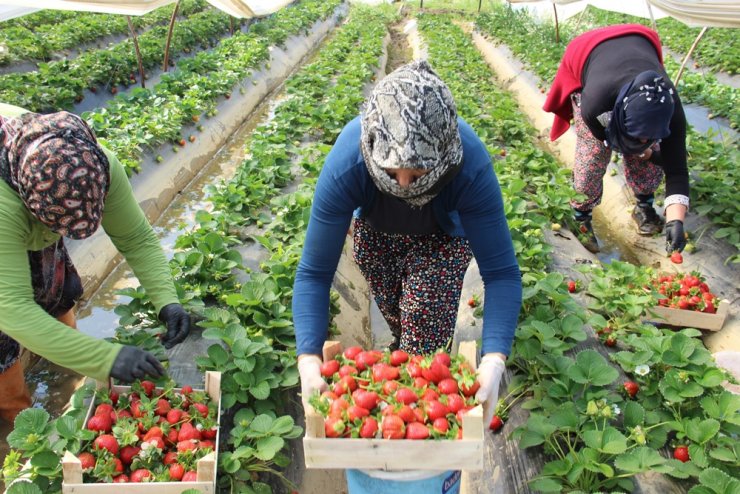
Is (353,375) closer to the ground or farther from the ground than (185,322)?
farther from the ground

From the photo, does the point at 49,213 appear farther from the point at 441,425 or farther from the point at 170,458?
the point at 441,425

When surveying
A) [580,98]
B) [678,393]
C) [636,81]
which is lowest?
[678,393]

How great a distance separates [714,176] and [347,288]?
3.21 metres

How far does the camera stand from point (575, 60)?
3.71 m

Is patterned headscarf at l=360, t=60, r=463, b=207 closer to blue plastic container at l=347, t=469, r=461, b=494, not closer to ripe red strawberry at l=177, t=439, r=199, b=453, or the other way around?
blue plastic container at l=347, t=469, r=461, b=494

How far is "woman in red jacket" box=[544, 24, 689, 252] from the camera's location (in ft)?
9.91

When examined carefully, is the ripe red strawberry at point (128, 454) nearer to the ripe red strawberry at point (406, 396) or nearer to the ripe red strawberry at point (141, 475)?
the ripe red strawberry at point (141, 475)

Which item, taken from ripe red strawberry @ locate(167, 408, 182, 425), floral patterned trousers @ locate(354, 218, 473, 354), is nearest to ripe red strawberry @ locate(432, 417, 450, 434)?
floral patterned trousers @ locate(354, 218, 473, 354)

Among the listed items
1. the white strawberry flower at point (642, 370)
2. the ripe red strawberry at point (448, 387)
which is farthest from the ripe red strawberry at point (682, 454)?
the ripe red strawberry at point (448, 387)

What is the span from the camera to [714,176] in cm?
439

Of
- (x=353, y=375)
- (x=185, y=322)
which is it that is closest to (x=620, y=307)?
(x=353, y=375)

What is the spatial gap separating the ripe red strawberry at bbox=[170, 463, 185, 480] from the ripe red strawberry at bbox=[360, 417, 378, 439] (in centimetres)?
72

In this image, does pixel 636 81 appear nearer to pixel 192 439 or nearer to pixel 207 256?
pixel 207 256

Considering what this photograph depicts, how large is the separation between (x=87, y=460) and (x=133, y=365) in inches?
14.4
